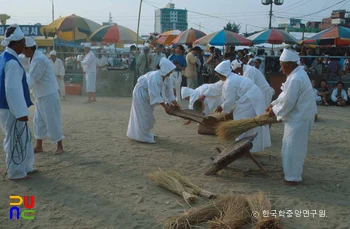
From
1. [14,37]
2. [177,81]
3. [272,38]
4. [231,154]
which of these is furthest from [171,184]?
[272,38]

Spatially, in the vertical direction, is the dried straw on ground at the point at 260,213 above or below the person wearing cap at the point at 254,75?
below

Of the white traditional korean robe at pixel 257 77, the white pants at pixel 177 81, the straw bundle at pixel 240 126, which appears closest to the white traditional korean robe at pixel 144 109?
the white traditional korean robe at pixel 257 77

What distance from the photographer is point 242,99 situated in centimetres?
645

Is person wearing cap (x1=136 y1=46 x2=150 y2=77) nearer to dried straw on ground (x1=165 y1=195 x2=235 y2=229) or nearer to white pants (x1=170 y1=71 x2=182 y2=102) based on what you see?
white pants (x1=170 y1=71 x2=182 y2=102)

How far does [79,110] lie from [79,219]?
23.7ft

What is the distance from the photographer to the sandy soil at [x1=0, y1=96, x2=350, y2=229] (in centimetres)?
426

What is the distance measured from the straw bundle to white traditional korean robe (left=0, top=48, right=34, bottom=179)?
2.73 metres

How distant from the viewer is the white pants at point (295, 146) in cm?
508

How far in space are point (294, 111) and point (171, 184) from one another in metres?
1.80

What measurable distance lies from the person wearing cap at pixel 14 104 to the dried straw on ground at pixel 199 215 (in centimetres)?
239

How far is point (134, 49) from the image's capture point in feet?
54.0

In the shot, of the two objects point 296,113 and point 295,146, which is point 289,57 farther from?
point 295,146

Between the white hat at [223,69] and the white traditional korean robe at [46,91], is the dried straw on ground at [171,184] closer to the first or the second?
the white traditional korean robe at [46,91]

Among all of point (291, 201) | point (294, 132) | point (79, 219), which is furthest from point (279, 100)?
point (79, 219)
